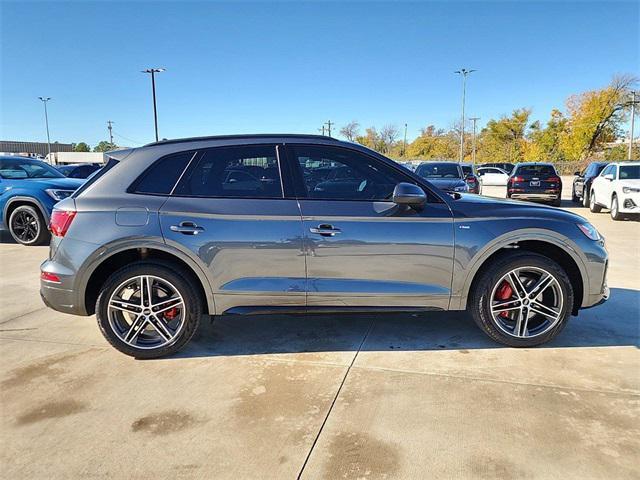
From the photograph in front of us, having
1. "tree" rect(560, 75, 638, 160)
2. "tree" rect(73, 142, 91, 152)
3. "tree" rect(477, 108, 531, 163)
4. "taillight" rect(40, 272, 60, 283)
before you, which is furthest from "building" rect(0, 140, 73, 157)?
"taillight" rect(40, 272, 60, 283)

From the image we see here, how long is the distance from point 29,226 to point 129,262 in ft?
20.7

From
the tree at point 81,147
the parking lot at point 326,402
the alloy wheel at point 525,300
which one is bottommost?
the parking lot at point 326,402

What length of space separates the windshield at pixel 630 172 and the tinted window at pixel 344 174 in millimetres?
11468

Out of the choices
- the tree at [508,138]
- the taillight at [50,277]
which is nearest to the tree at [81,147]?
the tree at [508,138]

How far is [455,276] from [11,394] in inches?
132

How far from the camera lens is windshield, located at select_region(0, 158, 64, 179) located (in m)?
8.91

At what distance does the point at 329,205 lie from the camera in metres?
3.52

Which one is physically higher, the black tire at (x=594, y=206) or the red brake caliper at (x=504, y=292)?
the black tire at (x=594, y=206)

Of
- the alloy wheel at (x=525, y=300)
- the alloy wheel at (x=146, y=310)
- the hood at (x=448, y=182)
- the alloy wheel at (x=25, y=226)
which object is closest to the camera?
the alloy wheel at (x=146, y=310)

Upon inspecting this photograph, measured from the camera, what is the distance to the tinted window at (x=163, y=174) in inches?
140

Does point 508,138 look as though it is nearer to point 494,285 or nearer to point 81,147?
point 494,285

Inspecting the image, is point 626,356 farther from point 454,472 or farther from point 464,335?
point 454,472

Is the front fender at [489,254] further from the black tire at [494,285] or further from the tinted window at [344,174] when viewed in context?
the tinted window at [344,174]

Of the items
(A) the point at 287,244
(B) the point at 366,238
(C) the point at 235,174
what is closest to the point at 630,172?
(B) the point at 366,238
